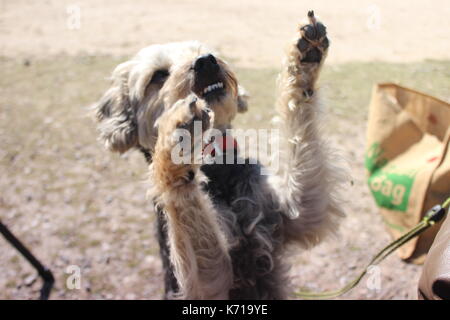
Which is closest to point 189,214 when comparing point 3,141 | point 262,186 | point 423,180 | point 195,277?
point 195,277

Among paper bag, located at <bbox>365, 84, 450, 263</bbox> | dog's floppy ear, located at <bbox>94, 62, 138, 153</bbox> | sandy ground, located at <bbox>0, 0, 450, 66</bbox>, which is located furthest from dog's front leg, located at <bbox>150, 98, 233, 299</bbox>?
sandy ground, located at <bbox>0, 0, 450, 66</bbox>

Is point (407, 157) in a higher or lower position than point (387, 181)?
Answer: higher

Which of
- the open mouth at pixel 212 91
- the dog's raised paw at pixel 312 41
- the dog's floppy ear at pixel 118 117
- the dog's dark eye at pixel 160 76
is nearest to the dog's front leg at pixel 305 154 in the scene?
the dog's raised paw at pixel 312 41

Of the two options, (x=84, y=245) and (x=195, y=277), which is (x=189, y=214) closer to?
(x=195, y=277)

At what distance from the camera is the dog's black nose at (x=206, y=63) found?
2.65m

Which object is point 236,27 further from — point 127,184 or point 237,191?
point 237,191

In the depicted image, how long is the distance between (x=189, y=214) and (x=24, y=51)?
29.4 feet

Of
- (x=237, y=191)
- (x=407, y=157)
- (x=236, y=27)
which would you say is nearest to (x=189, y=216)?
(x=237, y=191)

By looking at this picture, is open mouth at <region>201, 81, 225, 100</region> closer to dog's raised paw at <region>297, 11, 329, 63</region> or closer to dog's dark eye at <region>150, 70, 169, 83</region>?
dog's dark eye at <region>150, 70, 169, 83</region>

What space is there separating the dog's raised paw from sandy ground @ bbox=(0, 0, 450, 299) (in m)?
1.37

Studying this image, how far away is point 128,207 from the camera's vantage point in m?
4.63

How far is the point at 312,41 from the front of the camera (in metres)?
2.41

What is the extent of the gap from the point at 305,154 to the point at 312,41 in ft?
2.48

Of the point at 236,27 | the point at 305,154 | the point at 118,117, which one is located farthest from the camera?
the point at 236,27
